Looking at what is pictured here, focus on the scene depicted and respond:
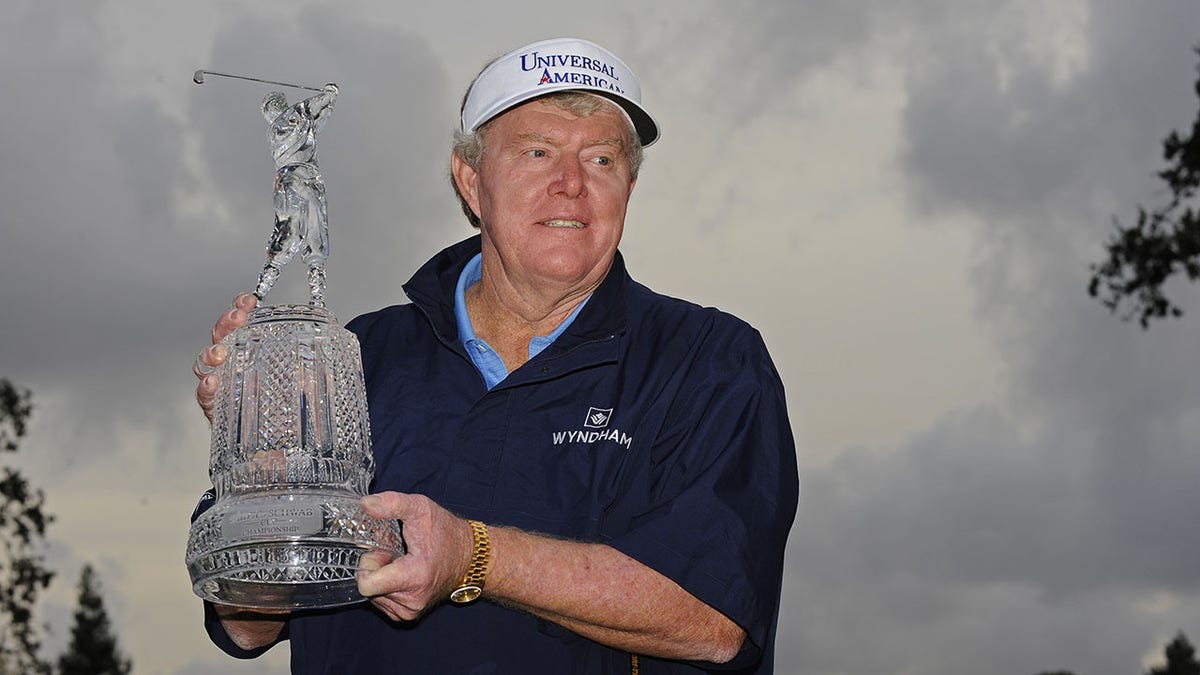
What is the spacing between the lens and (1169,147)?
21953 mm

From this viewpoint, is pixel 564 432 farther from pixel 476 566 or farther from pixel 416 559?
→ pixel 416 559

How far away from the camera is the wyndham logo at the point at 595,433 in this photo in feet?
17.9

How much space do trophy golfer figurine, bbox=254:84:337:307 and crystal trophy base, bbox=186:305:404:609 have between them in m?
0.15

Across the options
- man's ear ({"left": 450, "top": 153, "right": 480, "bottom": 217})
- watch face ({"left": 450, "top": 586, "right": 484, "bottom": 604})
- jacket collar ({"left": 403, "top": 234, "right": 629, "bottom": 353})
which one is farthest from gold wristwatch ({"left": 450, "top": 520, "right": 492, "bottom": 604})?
man's ear ({"left": 450, "top": 153, "right": 480, "bottom": 217})

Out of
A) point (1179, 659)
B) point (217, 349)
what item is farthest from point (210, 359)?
point (1179, 659)

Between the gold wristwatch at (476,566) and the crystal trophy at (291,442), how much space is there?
21 centimetres

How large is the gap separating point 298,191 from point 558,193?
3.44 ft

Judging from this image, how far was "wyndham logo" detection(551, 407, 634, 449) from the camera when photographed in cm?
545

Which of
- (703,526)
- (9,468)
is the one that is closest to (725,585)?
(703,526)

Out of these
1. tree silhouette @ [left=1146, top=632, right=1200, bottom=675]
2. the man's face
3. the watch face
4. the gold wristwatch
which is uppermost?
tree silhouette @ [left=1146, top=632, right=1200, bottom=675]

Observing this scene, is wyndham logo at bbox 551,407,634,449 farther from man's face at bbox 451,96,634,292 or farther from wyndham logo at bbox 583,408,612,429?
man's face at bbox 451,96,634,292

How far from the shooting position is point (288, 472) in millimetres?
4762

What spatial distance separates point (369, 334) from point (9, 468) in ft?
89.9

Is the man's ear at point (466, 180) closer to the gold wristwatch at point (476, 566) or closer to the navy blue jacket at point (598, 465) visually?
the navy blue jacket at point (598, 465)
